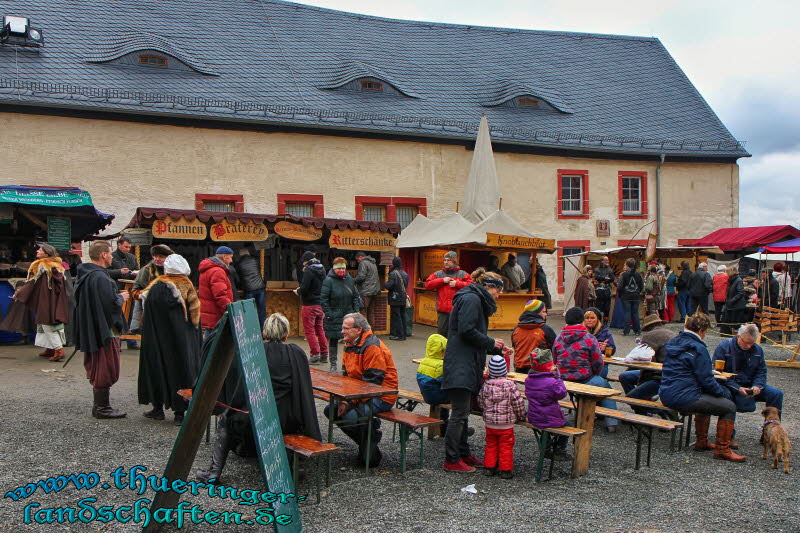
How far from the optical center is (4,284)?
1236cm

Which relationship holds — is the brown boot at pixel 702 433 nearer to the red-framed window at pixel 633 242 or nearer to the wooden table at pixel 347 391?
the wooden table at pixel 347 391

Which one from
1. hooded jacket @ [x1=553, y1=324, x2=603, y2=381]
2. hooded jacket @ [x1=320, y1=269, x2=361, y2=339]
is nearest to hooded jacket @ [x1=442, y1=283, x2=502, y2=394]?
hooded jacket @ [x1=553, y1=324, x2=603, y2=381]

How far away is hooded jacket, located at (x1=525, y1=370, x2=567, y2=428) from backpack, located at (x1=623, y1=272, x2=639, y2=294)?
11.0m

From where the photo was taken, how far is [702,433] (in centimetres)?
756

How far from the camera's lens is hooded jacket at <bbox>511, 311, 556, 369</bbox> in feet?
26.0

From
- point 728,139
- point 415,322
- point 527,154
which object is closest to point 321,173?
point 415,322

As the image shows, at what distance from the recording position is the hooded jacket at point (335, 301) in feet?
37.3

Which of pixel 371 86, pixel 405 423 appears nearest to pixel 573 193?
pixel 371 86

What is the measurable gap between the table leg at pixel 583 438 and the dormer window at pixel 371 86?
16899 mm

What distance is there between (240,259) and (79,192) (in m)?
2.96

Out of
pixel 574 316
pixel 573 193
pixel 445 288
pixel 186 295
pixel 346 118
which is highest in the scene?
pixel 346 118

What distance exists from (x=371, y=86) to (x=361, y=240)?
811cm

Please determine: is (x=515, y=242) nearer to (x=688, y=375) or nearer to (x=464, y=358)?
(x=688, y=375)

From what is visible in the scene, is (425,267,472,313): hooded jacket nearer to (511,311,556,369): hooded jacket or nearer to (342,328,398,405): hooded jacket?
(511,311,556,369): hooded jacket
